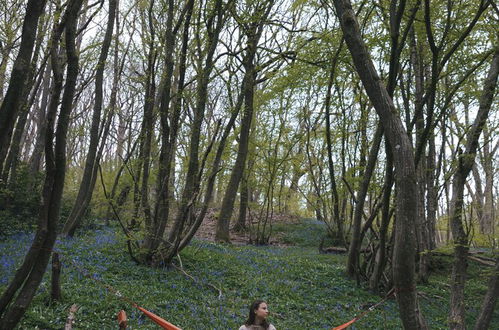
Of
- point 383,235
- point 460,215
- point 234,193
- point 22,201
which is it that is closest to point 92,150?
point 22,201

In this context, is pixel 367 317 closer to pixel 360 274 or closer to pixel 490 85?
pixel 360 274

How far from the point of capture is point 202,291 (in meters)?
7.72

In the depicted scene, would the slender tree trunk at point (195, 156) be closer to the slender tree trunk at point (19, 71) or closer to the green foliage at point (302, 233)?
the slender tree trunk at point (19, 71)

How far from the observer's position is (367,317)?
307 inches

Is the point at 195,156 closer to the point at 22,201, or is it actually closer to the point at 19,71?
the point at 19,71

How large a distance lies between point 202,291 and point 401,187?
200 inches

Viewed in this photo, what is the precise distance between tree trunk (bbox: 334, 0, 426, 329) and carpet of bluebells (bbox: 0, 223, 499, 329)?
10.2ft

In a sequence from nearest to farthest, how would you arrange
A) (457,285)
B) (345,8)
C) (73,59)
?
(345,8), (73,59), (457,285)

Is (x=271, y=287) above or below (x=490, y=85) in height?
below

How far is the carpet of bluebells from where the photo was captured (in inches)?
230

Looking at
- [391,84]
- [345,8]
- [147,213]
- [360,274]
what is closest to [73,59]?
[345,8]

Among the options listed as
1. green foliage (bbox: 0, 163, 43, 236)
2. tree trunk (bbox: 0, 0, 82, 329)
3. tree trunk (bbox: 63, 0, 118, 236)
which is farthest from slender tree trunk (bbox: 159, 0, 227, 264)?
green foliage (bbox: 0, 163, 43, 236)

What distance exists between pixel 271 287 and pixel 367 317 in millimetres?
1976

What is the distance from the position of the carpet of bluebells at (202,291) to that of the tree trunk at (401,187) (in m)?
3.11
